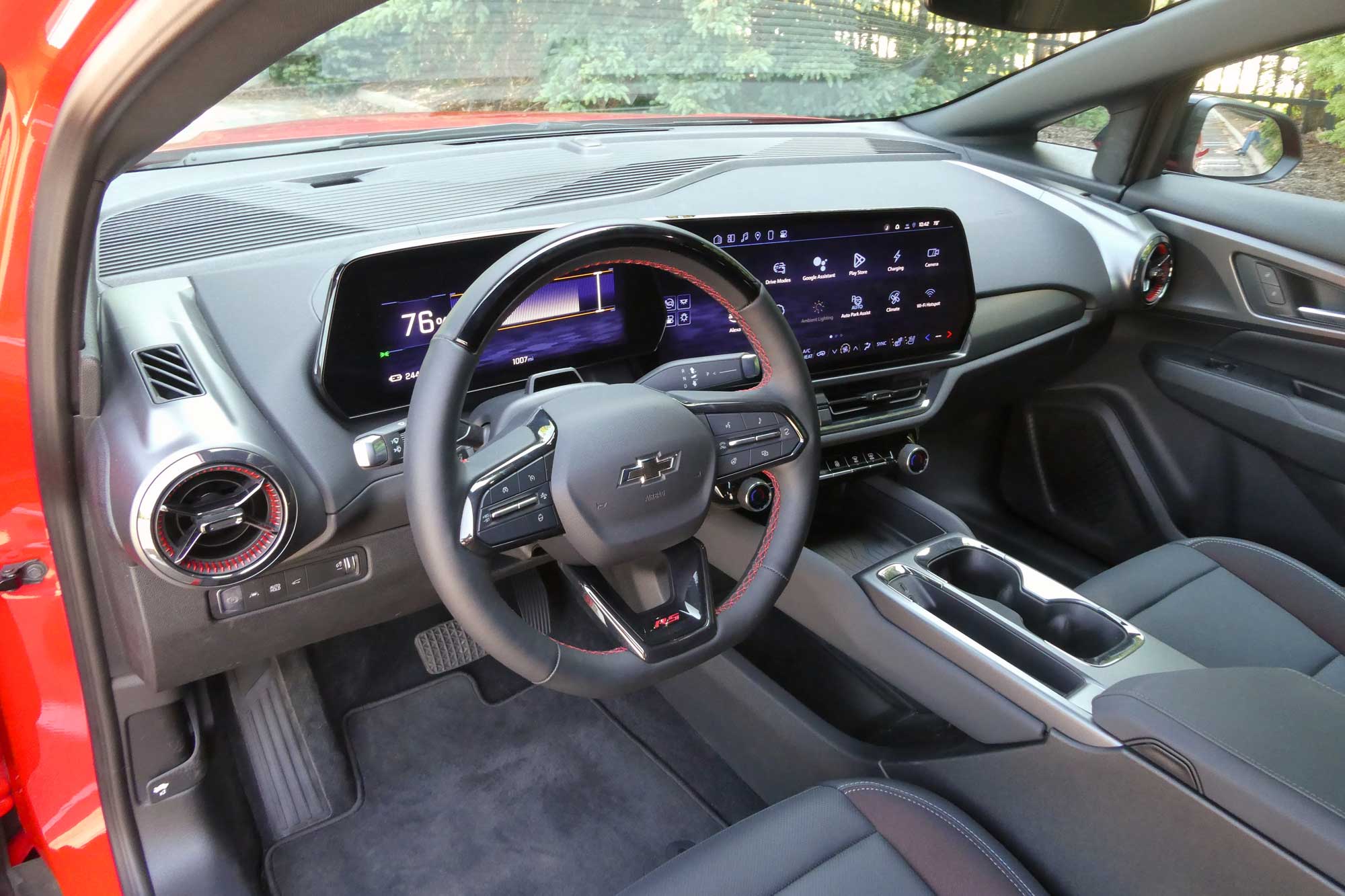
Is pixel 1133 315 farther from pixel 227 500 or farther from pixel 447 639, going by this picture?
pixel 227 500

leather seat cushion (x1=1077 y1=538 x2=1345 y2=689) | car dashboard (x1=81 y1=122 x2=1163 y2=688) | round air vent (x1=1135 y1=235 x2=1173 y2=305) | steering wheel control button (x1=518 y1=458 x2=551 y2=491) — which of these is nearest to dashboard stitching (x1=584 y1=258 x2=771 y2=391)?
car dashboard (x1=81 y1=122 x2=1163 y2=688)

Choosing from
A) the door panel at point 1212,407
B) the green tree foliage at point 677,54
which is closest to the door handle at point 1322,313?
the door panel at point 1212,407

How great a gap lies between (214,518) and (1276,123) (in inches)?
98.7

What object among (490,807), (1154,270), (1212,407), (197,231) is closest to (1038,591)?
(1212,407)

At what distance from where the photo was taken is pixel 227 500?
127 cm

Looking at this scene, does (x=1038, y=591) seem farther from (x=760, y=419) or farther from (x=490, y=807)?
(x=490, y=807)

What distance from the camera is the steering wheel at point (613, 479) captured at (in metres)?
1.10

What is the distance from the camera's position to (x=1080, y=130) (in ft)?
8.73

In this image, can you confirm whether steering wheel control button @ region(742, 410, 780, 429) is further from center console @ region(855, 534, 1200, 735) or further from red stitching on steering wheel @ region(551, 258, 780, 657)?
center console @ region(855, 534, 1200, 735)

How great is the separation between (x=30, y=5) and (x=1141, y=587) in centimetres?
198

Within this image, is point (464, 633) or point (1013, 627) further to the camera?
point (464, 633)

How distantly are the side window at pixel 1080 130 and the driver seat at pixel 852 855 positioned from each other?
1910 millimetres

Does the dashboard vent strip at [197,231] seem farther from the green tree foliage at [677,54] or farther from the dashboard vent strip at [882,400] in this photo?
the dashboard vent strip at [882,400]

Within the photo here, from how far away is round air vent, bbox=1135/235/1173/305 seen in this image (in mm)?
2430
